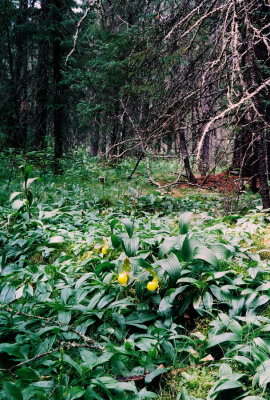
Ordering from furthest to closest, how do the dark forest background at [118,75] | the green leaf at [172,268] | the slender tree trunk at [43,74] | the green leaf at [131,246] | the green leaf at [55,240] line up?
the slender tree trunk at [43,74] → the dark forest background at [118,75] → the green leaf at [55,240] → the green leaf at [131,246] → the green leaf at [172,268]

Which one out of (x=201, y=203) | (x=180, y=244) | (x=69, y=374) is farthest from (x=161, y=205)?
(x=69, y=374)

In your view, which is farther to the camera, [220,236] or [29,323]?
[220,236]

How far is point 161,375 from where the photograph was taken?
5.98 feet

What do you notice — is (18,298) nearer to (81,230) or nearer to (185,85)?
(81,230)

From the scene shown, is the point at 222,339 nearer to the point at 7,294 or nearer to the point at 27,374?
the point at 27,374

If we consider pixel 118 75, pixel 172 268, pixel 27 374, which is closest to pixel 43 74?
pixel 118 75

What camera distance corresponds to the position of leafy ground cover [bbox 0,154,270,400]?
1.76 meters

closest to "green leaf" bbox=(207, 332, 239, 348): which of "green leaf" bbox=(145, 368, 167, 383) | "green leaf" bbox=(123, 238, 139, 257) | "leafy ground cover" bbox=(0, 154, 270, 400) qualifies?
"leafy ground cover" bbox=(0, 154, 270, 400)

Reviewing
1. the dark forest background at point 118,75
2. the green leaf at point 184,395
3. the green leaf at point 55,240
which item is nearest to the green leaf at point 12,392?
the green leaf at point 184,395

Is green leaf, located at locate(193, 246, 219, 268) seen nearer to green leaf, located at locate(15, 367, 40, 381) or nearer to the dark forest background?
green leaf, located at locate(15, 367, 40, 381)

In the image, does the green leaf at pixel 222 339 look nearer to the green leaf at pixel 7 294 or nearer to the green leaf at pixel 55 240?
the green leaf at pixel 7 294

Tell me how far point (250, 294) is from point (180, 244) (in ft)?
2.13

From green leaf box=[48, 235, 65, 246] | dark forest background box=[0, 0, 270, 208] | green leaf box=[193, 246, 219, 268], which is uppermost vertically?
dark forest background box=[0, 0, 270, 208]

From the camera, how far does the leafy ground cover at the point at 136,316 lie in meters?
1.76
